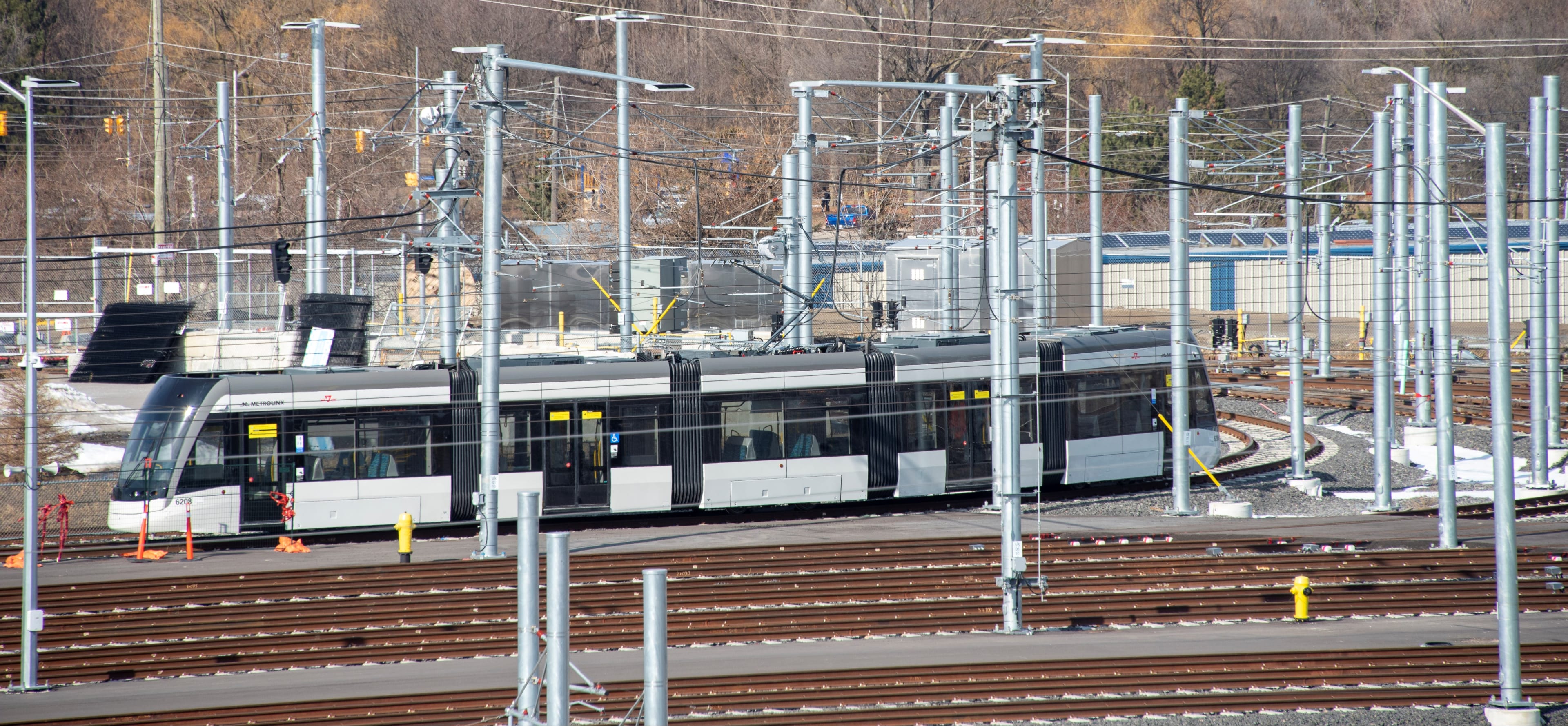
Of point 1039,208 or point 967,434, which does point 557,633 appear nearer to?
point 967,434

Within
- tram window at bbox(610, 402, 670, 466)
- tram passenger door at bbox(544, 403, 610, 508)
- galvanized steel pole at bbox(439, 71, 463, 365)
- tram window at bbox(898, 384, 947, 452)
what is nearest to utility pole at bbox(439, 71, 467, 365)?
galvanized steel pole at bbox(439, 71, 463, 365)

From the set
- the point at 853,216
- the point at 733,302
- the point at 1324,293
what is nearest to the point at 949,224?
the point at 1324,293

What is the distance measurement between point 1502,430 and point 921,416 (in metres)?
8.62

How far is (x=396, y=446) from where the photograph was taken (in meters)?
17.1

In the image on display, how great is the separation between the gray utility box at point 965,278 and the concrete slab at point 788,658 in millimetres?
15713

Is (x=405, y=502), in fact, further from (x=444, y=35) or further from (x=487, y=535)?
(x=444, y=35)

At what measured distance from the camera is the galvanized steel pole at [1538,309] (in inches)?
836

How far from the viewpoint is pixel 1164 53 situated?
193 ft

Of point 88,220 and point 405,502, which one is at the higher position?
point 88,220

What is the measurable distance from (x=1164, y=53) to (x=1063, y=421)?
143 ft

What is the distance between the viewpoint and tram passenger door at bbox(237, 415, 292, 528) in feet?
54.1

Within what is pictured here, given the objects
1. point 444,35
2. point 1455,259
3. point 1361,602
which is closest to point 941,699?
point 1361,602

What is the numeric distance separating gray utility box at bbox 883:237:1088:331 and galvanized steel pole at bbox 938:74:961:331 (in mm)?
654

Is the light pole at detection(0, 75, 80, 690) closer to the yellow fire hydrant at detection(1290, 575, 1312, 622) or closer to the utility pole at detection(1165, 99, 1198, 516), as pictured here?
the yellow fire hydrant at detection(1290, 575, 1312, 622)
